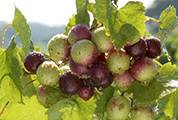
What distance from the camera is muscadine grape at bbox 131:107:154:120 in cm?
166

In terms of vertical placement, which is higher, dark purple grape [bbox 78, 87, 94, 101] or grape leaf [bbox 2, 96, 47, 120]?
grape leaf [bbox 2, 96, 47, 120]

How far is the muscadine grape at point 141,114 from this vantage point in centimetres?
166

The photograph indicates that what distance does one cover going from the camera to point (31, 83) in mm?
1800

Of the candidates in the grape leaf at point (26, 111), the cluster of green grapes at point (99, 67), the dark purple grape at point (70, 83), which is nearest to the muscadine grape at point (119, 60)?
the cluster of green grapes at point (99, 67)

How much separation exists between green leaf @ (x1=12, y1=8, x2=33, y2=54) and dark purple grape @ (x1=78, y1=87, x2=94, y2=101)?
259mm

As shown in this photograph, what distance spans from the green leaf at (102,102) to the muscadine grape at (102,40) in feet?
0.39

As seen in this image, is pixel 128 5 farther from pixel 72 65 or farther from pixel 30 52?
pixel 30 52

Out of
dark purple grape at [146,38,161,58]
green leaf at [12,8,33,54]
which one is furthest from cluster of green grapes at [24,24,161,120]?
green leaf at [12,8,33,54]

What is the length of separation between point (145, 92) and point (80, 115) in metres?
0.20

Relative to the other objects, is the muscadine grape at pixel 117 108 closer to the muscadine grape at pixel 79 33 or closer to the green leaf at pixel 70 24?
the muscadine grape at pixel 79 33

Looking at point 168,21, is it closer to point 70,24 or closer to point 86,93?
point 70,24

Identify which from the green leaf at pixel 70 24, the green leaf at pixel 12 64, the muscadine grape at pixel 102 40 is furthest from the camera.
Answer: the green leaf at pixel 70 24

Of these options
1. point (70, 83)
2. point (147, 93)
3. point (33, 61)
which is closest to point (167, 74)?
point (147, 93)

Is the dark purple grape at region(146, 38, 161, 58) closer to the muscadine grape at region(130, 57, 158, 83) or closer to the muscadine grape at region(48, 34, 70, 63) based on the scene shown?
the muscadine grape at region(130, 57, 158, 83)
